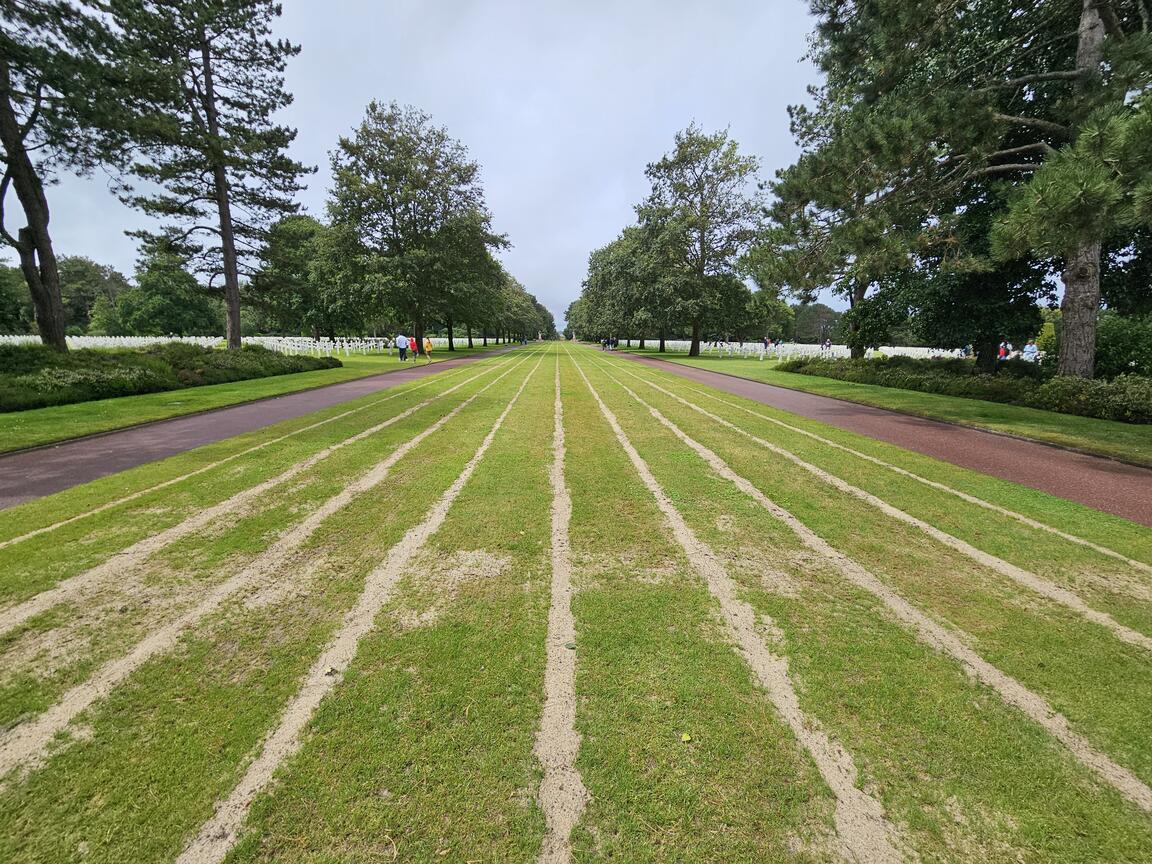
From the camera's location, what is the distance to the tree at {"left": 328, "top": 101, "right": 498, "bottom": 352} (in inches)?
1203

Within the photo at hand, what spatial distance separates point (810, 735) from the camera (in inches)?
85.1

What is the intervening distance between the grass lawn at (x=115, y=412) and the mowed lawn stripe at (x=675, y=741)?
31.0 ft

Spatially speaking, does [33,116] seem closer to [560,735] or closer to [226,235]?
[226,235]

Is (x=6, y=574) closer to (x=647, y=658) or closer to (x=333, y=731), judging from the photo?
(x=333, y=731)

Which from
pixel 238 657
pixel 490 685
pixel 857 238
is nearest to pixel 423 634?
pixel 490 685

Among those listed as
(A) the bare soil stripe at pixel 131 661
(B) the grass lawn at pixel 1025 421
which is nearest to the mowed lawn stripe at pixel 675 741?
(A) the bare soil stripe at pixel 131 661

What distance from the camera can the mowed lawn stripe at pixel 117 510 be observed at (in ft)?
11.5

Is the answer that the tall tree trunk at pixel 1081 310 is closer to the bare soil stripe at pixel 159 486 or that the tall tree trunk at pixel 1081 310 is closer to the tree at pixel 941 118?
the tree at pixel 941 118

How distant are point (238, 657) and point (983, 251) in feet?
65.1

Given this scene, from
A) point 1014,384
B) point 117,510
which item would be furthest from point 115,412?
point 1014,384

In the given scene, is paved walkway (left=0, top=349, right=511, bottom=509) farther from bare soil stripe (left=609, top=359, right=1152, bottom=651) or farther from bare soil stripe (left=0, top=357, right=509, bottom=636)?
bare soil stripe (left=609, top=359, right=1152, bottom=651)

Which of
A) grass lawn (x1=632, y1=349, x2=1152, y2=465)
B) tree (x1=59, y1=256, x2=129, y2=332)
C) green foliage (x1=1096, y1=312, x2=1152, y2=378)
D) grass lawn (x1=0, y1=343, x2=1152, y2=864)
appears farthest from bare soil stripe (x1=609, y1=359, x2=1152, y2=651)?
tree (x1=59, y1=256, x2=129, y2=332)

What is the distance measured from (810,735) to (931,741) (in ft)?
1.90

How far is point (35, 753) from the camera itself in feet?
6.52
